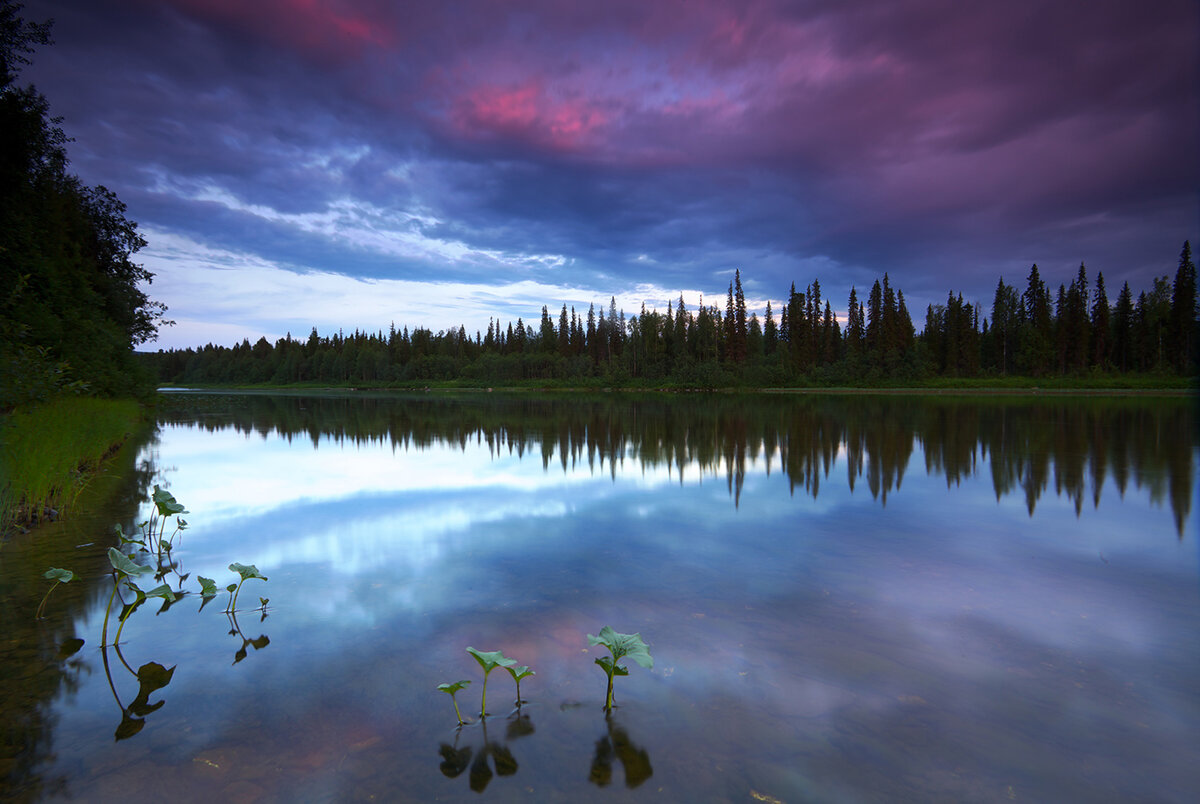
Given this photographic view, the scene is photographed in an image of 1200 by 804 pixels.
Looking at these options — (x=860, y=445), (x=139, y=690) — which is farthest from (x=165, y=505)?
(x=860, y=445)

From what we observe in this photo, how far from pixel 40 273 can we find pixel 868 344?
95495mm

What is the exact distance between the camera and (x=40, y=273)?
1465cm

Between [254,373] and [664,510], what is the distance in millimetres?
180368

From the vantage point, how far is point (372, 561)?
7.56m

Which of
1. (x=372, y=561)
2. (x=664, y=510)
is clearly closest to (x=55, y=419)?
(x=372, y=561)

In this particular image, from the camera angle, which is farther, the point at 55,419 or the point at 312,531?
the point at 55,419

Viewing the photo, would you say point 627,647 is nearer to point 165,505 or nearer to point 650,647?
point 650,647

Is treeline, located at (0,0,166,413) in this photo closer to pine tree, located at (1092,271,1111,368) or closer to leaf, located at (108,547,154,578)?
leaf, located at (108,547,154,578)

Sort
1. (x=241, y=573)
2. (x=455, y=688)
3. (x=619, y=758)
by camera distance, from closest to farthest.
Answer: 1. (x=619, y=758)
2. (x=455, y=688)
3. (x=241, y=573)

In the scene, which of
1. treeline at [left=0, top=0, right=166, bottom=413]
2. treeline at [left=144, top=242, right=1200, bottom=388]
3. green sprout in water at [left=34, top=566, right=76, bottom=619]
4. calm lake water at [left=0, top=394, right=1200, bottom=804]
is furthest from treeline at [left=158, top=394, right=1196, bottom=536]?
treeline at [left=144, top=242, right=1200, bottom=388]

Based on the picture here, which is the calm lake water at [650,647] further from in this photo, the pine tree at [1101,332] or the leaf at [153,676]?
the pine tree at [1101,332]

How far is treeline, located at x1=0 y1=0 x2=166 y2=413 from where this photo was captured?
1121 cm

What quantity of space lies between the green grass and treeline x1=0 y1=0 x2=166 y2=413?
1.71 ft

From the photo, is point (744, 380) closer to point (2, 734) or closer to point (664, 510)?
point (664, 510)
